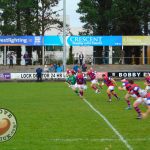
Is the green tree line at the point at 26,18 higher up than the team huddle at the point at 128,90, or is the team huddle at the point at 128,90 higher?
the green tree line at the point at 26,18

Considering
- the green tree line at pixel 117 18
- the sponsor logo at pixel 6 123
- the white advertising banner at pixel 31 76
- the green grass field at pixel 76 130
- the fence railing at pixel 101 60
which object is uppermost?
the green tree line at pixel 117 18

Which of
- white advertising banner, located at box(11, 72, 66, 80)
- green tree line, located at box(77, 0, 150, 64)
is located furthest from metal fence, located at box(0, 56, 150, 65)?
white advertising banner, located at box(11, 72, 66, 80)

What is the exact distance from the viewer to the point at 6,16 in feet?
224

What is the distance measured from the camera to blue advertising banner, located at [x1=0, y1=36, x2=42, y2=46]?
59.6 meters

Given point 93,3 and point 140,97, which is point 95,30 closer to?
point 93,3

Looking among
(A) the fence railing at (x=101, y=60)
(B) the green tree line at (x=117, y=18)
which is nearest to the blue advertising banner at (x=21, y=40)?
(A) the fence railing at (x=101, y=60)

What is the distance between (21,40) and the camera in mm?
60188

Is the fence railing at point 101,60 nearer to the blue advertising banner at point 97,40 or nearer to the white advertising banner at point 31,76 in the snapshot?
the blue advertising banner at point 97,40

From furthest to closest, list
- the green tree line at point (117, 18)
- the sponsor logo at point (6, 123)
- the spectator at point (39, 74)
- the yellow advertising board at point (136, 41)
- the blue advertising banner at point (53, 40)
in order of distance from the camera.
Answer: the green tree line at point (117, 18)
the yellow advertising board at point (136, 41)
the blue advertising banner at point (53, 40)
the spectator at point (39, 74)
the sponsor logo at point (6, 123)

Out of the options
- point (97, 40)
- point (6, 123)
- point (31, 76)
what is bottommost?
point (31, 76)

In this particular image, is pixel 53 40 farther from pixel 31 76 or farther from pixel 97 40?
pixel 31 76

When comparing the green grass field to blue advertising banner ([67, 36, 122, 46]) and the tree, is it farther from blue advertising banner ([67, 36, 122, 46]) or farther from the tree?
the tree

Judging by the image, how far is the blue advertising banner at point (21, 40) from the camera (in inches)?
2345

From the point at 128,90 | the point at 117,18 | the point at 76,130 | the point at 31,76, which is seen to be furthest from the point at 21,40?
the point at 76,130
